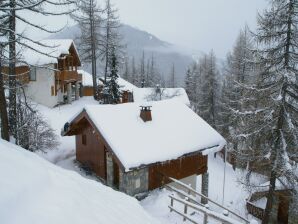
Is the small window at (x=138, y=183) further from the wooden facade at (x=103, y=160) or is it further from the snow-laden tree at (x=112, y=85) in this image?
the snow-laden tree at (x=112, y=85)

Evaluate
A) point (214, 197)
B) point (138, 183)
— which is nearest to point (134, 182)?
point (138, 183)

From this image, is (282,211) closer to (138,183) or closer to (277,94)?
(277,94)

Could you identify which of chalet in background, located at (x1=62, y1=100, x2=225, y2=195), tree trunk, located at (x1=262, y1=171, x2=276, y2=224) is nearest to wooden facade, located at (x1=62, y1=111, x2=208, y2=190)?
chalet in background, located at (x1=62, y1=100, x2=225, y2=195)

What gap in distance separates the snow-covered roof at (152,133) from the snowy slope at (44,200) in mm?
7796

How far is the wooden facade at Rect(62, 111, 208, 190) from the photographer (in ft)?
55.7

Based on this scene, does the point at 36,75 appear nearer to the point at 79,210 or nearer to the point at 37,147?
the point at 37,147

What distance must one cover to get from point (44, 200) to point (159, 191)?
38.7 ft

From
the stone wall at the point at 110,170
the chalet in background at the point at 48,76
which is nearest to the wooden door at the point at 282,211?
the stone wall at the point at 110,170

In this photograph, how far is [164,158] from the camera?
16500 mm

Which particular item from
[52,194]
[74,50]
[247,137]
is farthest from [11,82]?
[74,50]

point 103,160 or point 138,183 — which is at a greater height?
point 103,160

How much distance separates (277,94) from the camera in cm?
1531

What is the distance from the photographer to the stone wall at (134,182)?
50.5 ft

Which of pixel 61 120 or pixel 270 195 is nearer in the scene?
pixel 270 195
